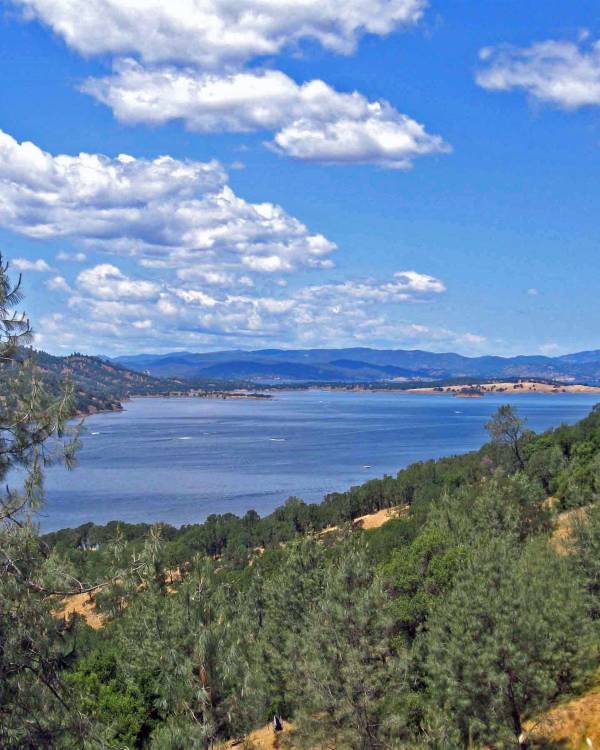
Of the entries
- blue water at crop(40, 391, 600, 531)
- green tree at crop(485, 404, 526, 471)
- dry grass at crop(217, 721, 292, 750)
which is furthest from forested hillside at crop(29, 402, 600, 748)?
green tree at crop(485, 404, 526, 471)

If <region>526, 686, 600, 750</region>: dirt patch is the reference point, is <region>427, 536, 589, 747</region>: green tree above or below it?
above

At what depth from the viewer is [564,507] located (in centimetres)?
6197

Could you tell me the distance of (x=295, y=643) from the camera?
27094 millimetres

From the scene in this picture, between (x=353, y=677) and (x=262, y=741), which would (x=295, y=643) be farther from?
(x=353, y=677)

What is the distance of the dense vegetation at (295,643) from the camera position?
35.1ft

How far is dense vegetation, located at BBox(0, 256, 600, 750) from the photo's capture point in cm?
1070

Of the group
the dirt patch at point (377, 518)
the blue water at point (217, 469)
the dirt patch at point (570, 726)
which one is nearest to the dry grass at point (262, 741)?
the dirt patch at point (570, 726)

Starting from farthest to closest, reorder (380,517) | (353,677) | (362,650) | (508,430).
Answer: (380,517), (508,430), (362,650), (353,677)

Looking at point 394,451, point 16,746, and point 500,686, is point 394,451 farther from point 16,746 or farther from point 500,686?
point 16,746

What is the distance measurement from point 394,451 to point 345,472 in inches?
1180

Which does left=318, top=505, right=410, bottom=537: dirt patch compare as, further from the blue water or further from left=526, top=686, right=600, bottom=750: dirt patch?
left=526, top=686, right=600, bottom=750: dirt patch

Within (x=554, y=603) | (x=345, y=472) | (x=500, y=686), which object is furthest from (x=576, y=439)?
(x=500, y=686)

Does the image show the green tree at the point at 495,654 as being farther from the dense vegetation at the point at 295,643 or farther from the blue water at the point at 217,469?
the blue water at the point at 217,469

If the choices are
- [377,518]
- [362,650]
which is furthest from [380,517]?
[362,650]
